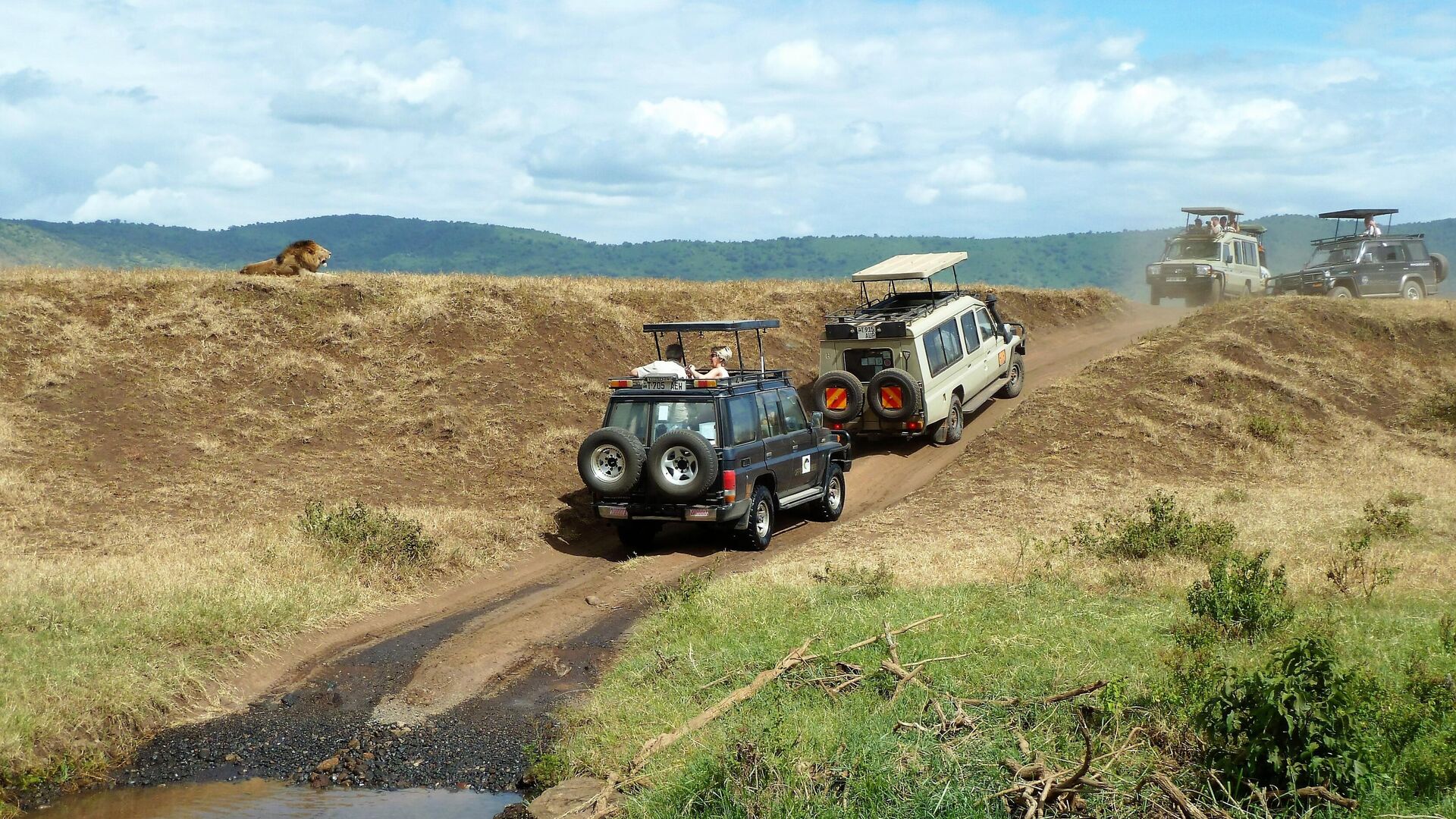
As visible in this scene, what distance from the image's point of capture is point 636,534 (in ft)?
45.9

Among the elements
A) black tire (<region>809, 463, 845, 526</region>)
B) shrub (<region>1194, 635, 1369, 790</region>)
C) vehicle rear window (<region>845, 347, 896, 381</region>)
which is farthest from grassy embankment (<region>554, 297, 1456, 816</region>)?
vehicle rear window (<region>845, 347, 896, 381</region>)

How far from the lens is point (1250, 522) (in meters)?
13.6

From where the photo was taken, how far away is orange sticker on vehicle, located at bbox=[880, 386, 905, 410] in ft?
59.5

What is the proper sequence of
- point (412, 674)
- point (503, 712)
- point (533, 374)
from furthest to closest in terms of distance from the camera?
1. point (533, 374)
2. point (412, 674)
3. point (503, 712)

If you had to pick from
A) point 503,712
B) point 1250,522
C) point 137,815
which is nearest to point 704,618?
point 503,712

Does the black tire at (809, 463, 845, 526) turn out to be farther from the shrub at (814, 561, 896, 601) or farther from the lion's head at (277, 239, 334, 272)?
the lion's head at (277, 239, 334, 272)

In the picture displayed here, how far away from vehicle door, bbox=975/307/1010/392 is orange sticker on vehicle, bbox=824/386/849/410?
3.49m

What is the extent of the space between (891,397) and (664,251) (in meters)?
147

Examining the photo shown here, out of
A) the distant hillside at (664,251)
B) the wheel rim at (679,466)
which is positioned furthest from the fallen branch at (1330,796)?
the distant hillside at (664,251)

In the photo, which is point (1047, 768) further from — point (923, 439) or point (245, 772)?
point (923, 439)

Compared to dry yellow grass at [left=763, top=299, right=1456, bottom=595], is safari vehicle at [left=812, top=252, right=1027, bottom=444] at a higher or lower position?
higher

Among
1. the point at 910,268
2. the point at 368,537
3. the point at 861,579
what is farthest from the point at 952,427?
the point at 368,537

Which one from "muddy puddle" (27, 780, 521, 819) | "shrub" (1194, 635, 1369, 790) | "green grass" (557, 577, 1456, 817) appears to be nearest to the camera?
"shrub" (1194, 635, 1369, 790)

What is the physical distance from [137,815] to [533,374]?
46.5 feet
